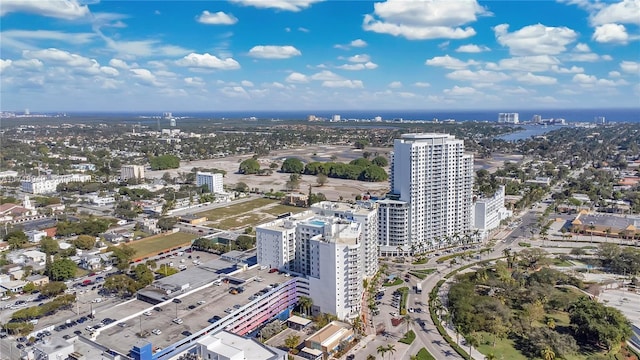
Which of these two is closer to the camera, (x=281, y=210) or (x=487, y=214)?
(x=487, y=214)

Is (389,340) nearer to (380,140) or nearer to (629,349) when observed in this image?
(629,349)

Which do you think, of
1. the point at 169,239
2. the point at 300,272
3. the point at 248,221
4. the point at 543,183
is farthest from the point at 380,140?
the point at 300,272

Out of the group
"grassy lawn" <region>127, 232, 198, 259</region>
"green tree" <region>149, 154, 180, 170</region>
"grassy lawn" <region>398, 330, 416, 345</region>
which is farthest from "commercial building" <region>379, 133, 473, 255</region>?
"green tree" <region>149, 154, 180, 170</region>

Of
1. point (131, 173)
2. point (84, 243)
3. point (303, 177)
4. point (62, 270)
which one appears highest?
point (131, 173)

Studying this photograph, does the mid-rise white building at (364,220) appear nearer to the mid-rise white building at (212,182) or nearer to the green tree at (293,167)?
the mid-rise white building at (212,182)

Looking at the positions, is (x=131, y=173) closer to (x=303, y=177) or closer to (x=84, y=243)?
(x=303, y=177)

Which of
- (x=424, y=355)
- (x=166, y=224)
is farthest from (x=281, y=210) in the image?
(x=424, y=355)

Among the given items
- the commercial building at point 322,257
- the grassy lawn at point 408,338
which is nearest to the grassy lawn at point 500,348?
the grassy lawn at point 408,338
